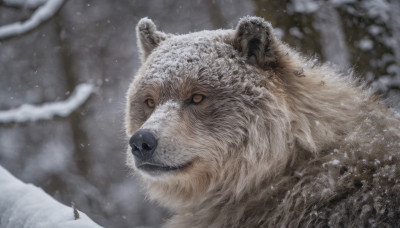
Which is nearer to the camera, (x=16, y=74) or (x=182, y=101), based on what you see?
(x=182, y=101)

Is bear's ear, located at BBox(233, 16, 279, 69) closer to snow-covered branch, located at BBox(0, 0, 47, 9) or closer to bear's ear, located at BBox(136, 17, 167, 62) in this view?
bear's ear, located at BBox(136, 17, 167, 62)

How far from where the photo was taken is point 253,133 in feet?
9.00

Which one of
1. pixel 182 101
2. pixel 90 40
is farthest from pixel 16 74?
pixel 182 101

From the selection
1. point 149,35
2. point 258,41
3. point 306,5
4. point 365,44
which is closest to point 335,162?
point 258,41

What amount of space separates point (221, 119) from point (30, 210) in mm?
1308

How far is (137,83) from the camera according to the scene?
337cm

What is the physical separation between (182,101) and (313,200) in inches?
43.8

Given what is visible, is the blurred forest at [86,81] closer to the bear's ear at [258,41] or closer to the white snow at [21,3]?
the white snow at [21,3]

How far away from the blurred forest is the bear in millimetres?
2736

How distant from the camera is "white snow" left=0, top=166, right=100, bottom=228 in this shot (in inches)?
90.7

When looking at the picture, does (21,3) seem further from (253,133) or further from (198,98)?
(253,133)

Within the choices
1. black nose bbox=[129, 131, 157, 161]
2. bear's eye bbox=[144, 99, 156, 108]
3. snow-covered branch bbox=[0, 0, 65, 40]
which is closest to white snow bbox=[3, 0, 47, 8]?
snow-covered branch bbox=[0, 0, 65, 40]

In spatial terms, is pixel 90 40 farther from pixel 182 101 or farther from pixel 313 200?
pixel 313 200

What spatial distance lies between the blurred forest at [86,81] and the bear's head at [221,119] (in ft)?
8.98
